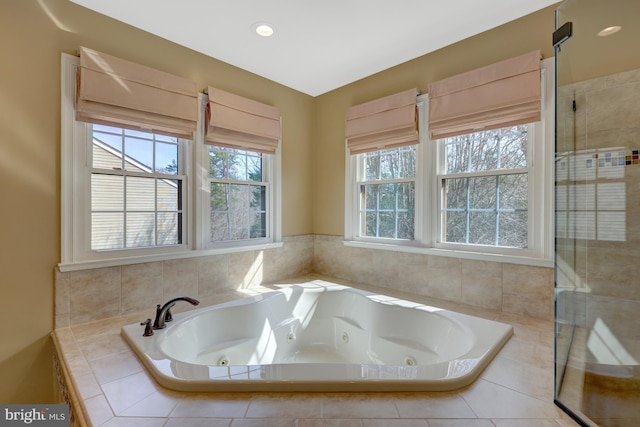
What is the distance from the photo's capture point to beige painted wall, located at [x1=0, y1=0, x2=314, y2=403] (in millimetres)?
1614

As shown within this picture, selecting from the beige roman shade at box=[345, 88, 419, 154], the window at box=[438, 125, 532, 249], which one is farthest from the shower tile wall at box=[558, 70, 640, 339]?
the beige roman shade at box=[345, 88, 419, 154]

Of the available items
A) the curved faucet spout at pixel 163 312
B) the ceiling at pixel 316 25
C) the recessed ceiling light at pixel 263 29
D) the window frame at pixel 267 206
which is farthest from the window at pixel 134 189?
the recessed ceiling light at pixel 263 29

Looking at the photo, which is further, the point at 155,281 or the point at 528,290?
the point at 155,281

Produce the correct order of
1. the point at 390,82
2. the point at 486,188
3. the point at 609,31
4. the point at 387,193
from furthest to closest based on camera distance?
1. the point at 387,193
2. the point at 390,82
3. the point at 486,188
4. the point at 609,31

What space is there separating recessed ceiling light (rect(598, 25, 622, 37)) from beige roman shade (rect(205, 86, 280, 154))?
7.41ft

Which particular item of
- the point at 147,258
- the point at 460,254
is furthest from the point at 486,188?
the point at 147,258

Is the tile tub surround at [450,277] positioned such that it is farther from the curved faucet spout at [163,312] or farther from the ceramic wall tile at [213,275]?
the curved faucet spout at [163,312]

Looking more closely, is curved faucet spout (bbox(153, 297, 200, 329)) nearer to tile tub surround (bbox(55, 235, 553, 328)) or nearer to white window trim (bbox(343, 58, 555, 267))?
tile tub surround (bbox(55, 235, 553, 328))

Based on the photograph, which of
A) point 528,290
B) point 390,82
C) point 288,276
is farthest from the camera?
point 288,276

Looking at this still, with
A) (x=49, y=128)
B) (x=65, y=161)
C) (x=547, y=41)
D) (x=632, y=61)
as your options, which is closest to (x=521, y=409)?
(x=632, y=61)

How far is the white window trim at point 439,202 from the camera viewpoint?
1.86m

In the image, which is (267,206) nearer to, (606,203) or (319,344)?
(319,344)

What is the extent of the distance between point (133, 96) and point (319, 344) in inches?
90.8

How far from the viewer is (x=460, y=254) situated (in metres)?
2.19
